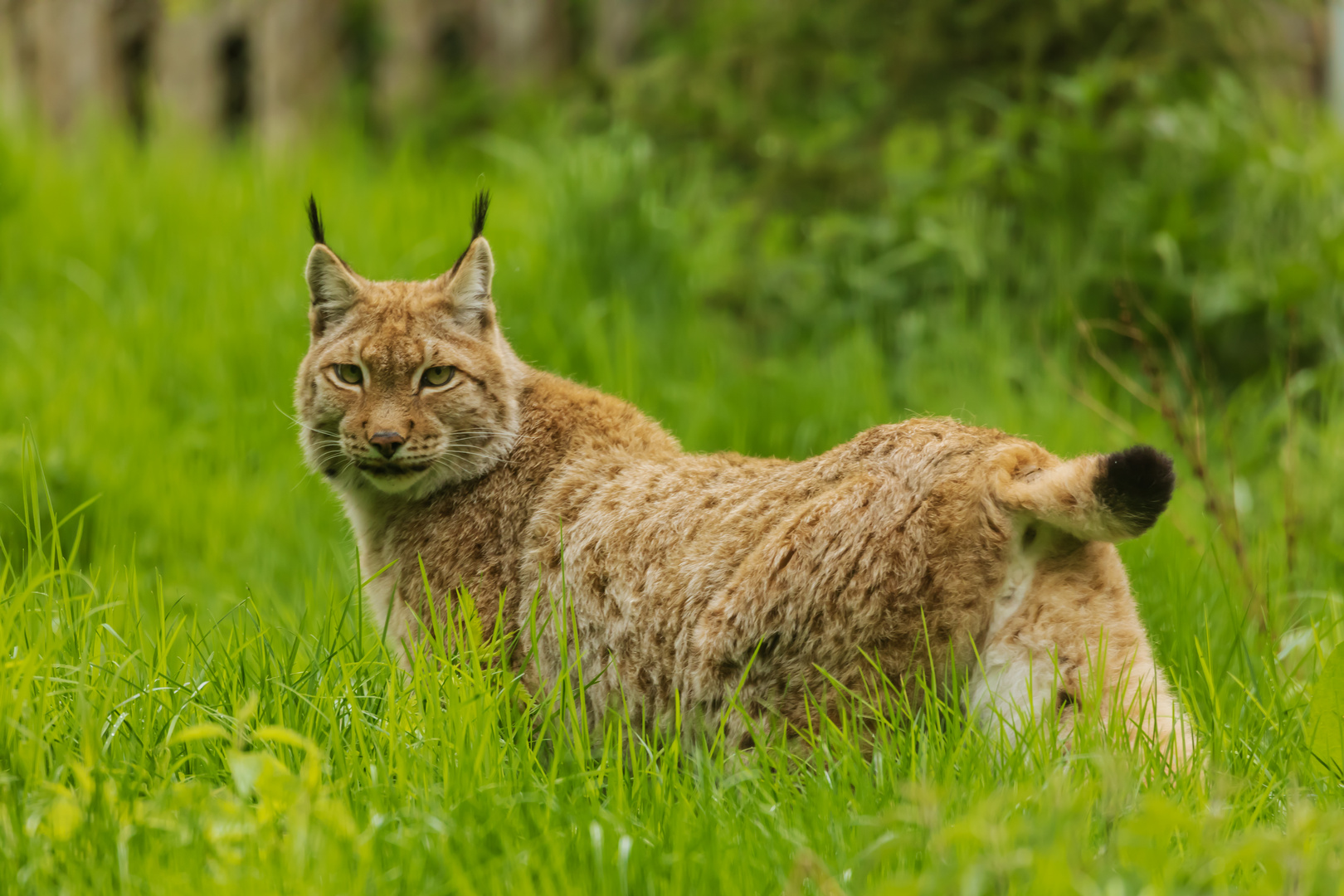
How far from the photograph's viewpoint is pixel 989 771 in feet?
8.52

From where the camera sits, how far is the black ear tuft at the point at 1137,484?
247 cm

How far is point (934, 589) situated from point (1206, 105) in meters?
4.76

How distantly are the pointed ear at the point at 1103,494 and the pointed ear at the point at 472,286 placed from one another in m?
1.87

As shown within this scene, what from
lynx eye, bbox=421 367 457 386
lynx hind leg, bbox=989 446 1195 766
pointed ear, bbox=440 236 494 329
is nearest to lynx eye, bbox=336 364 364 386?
lynx eye, bbox=421 367 457 386

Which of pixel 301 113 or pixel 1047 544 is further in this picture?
pixel 301 113

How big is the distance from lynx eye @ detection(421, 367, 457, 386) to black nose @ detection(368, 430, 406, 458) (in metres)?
0.26

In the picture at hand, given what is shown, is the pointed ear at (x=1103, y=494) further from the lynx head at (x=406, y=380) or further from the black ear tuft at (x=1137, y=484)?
the lynx head at (x=406, y=380)

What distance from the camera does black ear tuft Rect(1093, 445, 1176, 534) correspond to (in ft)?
8.09

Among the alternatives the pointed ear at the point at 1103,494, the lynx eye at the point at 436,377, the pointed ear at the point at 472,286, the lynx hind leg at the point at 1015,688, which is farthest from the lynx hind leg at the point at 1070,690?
the pointed ear at the point at 472,286

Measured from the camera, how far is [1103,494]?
2533 millimetres

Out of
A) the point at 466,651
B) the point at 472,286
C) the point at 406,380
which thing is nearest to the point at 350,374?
the point at 406,380

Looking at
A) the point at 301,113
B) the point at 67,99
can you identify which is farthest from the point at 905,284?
the point at 67,99

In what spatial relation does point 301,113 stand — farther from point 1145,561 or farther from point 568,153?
point 1145,561

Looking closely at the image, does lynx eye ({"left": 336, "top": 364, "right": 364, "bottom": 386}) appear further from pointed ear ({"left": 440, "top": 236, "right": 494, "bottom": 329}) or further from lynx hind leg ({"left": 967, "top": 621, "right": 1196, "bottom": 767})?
lynx hind leg ({"left": 967, "top": 621, "right": 1196, "bottom": 767})
